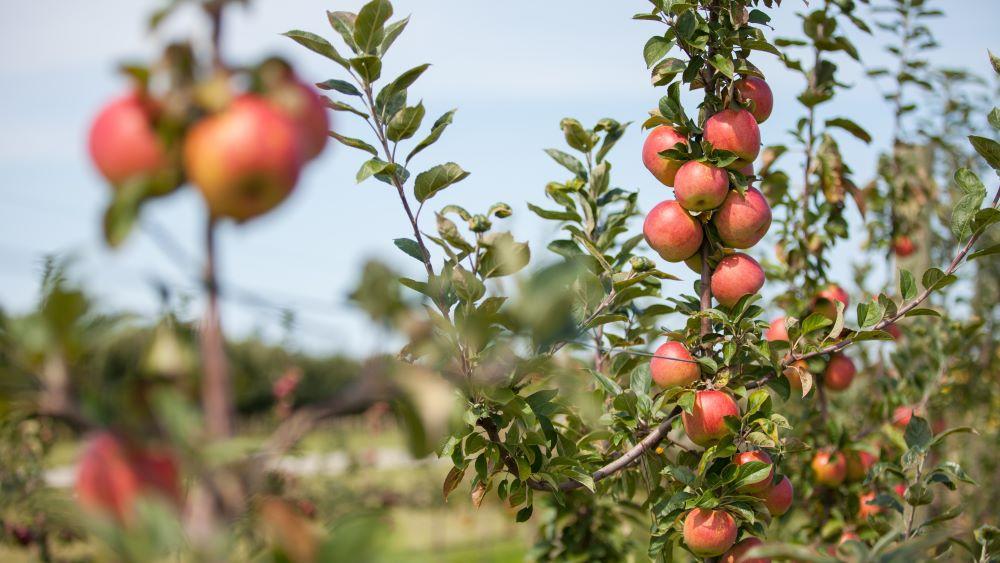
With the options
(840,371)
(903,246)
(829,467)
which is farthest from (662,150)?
(903,246)

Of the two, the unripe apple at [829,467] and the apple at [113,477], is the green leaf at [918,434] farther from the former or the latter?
the apple at [113,477]

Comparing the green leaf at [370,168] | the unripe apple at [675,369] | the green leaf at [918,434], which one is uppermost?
the green leaf at [370,168]

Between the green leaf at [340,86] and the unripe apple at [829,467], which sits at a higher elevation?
the green leaf at [340,86]

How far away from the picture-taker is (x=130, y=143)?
610 mm

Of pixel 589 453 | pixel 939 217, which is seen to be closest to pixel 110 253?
pixel 589 453

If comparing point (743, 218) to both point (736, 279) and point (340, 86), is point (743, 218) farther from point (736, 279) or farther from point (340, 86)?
point (340, 86)

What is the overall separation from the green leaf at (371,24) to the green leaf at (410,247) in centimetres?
34

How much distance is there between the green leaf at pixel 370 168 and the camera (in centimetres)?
140

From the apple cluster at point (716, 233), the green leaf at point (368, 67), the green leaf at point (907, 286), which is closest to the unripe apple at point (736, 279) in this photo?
→ the apple cluster at point (716, 233)

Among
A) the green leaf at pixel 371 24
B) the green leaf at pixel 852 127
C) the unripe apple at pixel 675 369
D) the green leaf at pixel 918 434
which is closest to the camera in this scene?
the green leaf at pixel 371 24

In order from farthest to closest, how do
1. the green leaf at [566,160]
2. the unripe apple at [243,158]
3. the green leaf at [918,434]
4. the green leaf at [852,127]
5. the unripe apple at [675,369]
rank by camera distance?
the green leaf at [852,127]
the green leaf at [566,160]
the green leaf at [918,434]
the unripe apple at [675,369]
the unripe apple at [243,158]

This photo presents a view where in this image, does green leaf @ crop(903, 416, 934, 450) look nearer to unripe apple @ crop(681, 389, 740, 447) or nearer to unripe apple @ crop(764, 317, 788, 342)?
unripe apple @ crop(764, 317, 788, 342)

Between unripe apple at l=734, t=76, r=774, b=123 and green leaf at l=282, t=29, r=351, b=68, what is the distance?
770mm

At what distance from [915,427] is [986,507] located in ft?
9.15
